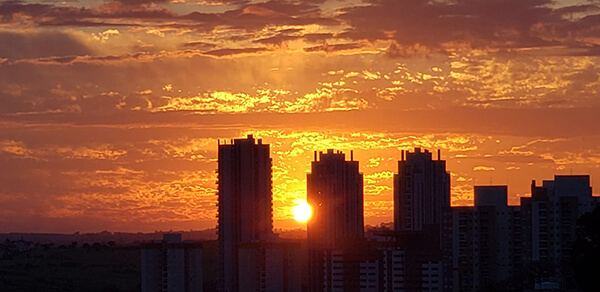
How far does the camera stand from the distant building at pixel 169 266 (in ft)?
379

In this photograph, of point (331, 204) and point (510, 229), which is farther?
point (331, 204)

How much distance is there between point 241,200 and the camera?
127 m

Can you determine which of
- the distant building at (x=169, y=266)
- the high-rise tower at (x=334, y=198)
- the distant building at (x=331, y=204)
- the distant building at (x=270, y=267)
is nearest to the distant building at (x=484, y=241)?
the distant building at (x=270, y=267)

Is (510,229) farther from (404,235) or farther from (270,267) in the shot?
(270,267)

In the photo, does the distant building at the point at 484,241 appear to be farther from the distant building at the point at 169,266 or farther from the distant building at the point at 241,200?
the distant building at the point at 241,200

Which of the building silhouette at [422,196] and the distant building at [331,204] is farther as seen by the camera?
the distant building at [331,204]

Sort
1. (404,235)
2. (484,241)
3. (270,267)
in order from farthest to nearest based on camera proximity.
Answer: (270,267) → (484,241) → (404,235)

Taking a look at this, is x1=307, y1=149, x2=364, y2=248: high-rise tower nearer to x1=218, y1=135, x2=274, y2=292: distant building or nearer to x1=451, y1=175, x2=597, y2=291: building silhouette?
x1=218, y1=135, x2=274, y2=292: distant building

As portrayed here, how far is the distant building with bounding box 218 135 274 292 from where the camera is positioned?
409ft

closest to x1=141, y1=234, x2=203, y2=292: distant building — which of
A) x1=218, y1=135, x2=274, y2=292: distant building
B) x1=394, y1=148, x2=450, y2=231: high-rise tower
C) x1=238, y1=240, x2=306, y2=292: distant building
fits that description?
x1=238, y1=240, x2=306, y2=292: distant building

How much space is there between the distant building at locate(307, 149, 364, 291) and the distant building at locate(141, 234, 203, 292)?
12.3m

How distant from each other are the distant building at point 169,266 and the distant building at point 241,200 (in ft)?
20.9

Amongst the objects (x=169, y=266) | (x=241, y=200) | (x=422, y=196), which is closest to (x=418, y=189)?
(x=422, y=196)

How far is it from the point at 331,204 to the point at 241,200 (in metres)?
10.8
